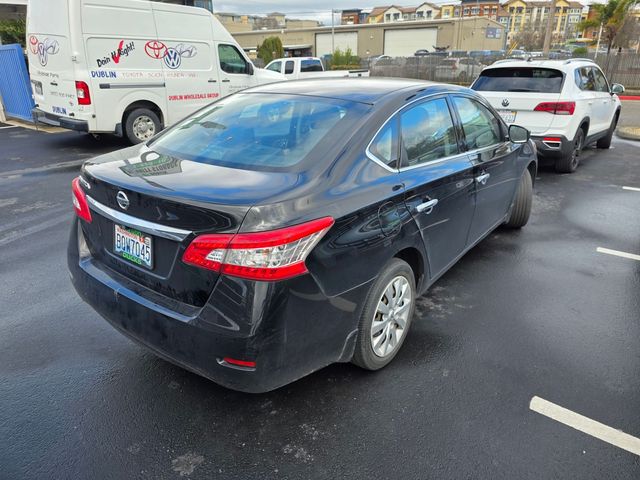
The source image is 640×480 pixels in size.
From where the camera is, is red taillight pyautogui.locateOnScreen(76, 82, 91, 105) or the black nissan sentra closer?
the black nissan sentra

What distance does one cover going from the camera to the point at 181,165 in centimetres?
257

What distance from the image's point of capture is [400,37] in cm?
7025

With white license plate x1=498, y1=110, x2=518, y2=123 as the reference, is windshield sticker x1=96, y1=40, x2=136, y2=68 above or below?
above

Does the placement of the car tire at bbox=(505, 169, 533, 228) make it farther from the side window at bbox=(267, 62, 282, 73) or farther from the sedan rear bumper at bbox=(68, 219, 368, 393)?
the side window at bbox=(267, 62, 282, 73)

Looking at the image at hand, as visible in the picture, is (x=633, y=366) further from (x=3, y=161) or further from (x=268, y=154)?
(x=3, y=161)

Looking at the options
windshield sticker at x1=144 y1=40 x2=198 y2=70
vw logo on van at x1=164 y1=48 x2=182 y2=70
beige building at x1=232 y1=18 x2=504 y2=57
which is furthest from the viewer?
beige building at x1=232 y1=18 x2=504 y2=57

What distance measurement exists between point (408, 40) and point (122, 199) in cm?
7481

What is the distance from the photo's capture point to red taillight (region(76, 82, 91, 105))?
855 cm

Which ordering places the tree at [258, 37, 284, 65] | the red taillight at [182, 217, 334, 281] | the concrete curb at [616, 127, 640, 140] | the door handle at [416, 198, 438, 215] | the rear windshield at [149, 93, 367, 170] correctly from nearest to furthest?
the red taillight at [182, 217, 334, 281] → the rear windshield at [149, 93, 367, 170] → the door handle at [416, 198, 438, 215] → the concrete curb at [616, 127, 640, 140] → the tree at [258, 37, 284, 65]

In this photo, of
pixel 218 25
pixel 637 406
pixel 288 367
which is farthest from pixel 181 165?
pixel 218 25

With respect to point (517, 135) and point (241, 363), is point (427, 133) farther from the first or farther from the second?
point (241, 363)

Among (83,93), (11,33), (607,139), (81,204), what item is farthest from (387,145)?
(11,33)

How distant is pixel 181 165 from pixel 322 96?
1.05 metres

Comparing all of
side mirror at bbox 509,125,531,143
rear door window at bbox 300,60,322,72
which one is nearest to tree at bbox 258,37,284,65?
rear door window at bbox 300,60,322,72
